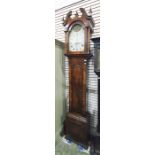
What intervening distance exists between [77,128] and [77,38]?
93 centimetres

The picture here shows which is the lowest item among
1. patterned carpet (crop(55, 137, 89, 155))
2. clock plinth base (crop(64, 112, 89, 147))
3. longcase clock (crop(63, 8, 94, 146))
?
patterned carpet (crop(55, 137, 89, 155))

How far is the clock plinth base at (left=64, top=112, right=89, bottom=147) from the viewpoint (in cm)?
121

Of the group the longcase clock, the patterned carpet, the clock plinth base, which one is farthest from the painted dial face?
the patterned carpet

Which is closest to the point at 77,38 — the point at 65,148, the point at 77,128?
the point at 77,128

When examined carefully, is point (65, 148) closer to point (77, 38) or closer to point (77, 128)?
point (77, 128)

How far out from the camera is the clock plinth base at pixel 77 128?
121 cm

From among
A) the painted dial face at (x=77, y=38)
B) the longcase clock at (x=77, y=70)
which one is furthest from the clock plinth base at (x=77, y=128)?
the painted dial face at (x=77, y=38)

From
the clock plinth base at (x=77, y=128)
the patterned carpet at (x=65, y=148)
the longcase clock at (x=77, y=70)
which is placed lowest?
the patterned carpet at (x=65, y=148)

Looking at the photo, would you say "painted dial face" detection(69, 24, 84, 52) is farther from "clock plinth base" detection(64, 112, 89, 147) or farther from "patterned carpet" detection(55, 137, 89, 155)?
"patterned carpet" detection(55, 137, 89, 155)

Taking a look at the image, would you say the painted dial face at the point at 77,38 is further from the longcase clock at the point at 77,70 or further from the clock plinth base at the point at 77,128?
→ the clock plinth base at the point at 77,128
